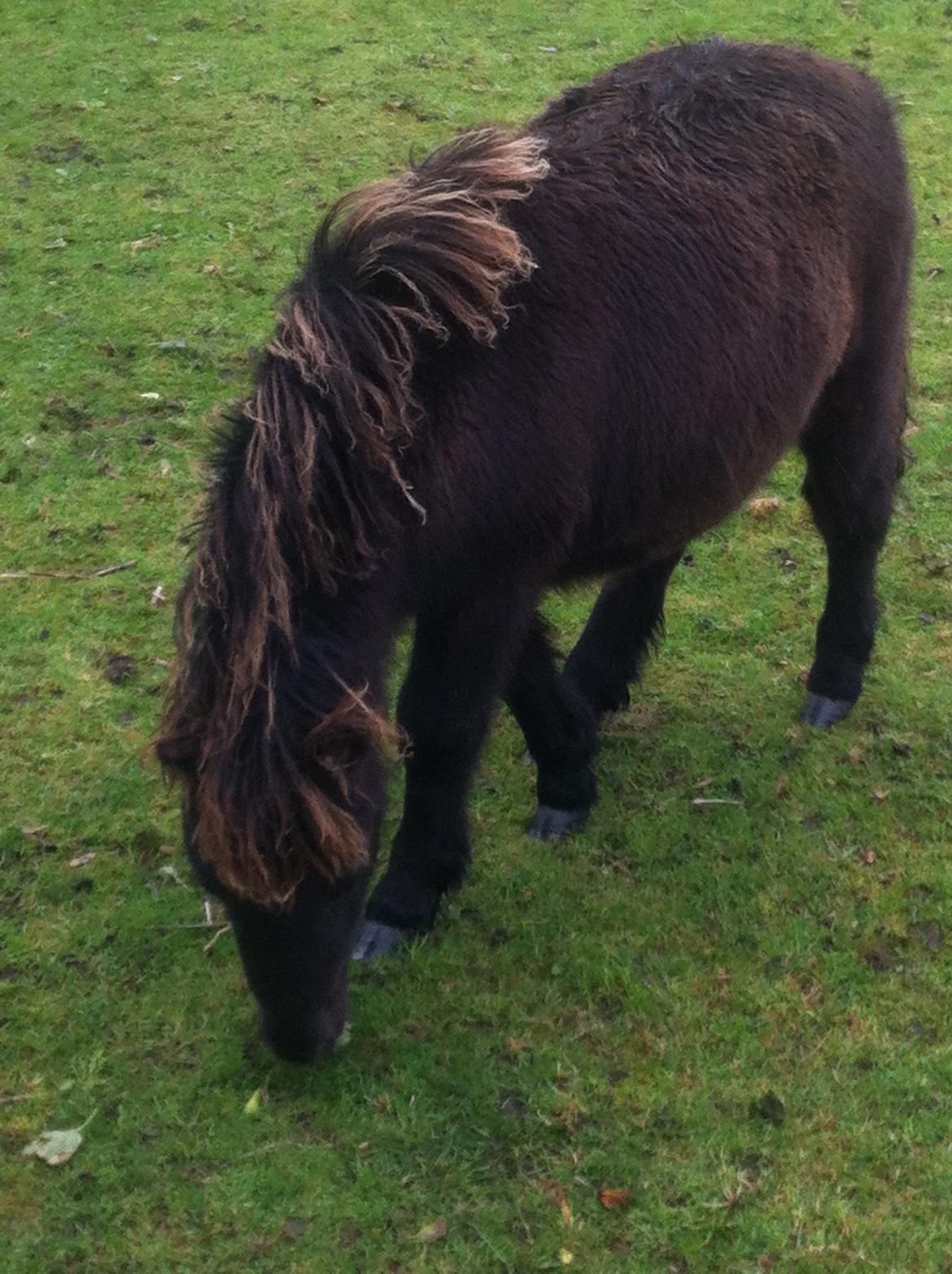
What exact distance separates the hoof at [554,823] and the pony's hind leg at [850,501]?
99 centimetres

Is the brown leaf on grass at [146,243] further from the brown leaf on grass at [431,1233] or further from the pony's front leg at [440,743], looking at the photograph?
the brown leaf on grass at [431,1233]

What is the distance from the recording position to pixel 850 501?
4355 millimetres

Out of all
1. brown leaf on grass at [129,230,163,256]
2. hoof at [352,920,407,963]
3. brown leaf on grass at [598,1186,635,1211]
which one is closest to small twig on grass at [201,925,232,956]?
hoof at [352,920,407,963]

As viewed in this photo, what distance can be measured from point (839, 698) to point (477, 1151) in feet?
6.97

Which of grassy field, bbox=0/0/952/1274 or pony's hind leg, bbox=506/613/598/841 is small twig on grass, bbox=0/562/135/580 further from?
pony's hind leg, bbox=506/613/598/841

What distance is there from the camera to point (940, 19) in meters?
9.46

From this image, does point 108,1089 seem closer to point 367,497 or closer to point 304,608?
point 304,608

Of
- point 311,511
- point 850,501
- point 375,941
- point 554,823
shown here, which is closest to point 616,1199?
point 375,941

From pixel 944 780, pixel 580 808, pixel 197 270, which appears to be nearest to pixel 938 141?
pixel 197 270

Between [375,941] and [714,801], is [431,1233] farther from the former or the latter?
[714,801]

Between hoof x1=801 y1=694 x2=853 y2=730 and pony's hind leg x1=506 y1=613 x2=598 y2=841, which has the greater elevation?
pony's hind leg x1=506 y1=613 x2=598 y2=841

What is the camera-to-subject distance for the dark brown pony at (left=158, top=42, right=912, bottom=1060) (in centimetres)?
275

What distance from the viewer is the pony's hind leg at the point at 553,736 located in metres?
3.98

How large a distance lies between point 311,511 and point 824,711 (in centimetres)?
245
